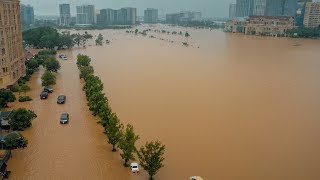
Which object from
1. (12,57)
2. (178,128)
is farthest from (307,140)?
(12,57)

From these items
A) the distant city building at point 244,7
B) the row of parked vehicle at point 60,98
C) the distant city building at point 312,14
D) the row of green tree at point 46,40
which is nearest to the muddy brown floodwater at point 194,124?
the row of parked vehicle at point 60,98

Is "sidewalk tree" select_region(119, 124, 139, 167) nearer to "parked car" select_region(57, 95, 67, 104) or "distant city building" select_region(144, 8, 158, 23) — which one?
"parked car" select_region(57, 95, 67, 104)

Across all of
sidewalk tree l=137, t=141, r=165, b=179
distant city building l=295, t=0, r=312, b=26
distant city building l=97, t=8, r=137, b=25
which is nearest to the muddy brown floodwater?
sidewalk tree l=137, t=141, r=165, b=179

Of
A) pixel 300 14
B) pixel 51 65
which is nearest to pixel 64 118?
pixel 51 65

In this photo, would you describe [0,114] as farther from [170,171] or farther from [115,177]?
[170,171]

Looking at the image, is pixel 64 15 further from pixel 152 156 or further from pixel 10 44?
pixel 152 156
